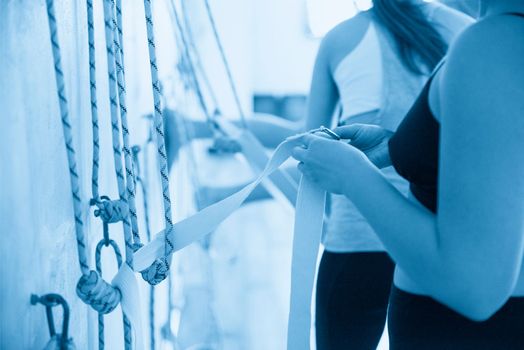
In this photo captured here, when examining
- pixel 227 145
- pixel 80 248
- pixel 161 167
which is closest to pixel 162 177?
pixel 161 167

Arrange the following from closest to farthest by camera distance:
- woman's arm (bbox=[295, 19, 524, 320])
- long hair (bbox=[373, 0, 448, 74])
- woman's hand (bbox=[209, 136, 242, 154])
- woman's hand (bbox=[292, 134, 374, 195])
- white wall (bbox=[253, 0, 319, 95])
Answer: woman's arm (bbox=[295, 19, 524, 320]), woman's hand (bbox=[292, 134, 374, 195]), long hair (bbox=[373, 0, 448, 74]), woman's hand (bbox=[209, 136, 242, 154]), white wall (bbox=[253, 0, 319, 95])

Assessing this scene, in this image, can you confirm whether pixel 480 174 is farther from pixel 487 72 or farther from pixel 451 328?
pixel 451 328

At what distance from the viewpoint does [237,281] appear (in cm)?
216

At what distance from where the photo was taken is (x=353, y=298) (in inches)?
34.7

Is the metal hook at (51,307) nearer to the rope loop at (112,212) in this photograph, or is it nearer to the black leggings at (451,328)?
the rope loop at (112,212)

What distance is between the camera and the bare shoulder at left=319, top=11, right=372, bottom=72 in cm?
86

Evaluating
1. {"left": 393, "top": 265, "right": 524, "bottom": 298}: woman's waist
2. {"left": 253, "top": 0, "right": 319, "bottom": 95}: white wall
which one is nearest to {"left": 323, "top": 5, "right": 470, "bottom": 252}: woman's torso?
{"left": 393, "top": 265, "right": 524, "bottom": 298}: woman's waist

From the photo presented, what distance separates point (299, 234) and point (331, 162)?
4.6 inches

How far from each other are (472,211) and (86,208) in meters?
0.44

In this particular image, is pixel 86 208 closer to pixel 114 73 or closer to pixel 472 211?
pixel 114 73

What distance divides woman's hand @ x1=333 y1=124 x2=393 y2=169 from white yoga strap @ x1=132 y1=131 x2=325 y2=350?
0.29 feet

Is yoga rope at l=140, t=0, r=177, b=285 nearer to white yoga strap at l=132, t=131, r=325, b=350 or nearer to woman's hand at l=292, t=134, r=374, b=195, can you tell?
white yoga strap at l=132, t=131, r=325, b=350

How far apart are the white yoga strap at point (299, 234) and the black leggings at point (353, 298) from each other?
292 millimetres

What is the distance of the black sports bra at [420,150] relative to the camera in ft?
1.54
